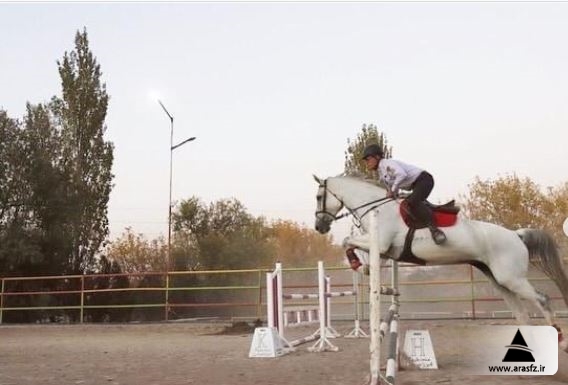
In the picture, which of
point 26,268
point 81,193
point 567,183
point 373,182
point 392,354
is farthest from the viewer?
point 567,183

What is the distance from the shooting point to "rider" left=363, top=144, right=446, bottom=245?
5.82 metres

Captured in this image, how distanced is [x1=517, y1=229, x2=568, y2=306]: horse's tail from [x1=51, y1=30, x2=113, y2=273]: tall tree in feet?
81.2

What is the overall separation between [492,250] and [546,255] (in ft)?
1.98

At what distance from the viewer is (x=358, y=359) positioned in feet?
24.1

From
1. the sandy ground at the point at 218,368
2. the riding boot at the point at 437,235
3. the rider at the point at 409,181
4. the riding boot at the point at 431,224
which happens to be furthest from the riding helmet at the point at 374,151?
the sandy ground at the point at 218,368

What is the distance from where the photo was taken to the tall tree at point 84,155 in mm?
28156

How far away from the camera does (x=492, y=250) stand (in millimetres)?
5840

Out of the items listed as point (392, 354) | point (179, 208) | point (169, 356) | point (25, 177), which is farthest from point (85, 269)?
point (392, 354)

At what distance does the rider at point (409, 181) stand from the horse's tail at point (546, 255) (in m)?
0.97

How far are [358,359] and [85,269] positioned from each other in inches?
925

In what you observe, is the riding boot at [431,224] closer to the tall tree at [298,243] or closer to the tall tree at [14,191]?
the tall tree at [14,191]

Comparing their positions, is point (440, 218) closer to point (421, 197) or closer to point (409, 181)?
point (421, 197)

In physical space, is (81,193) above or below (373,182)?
above

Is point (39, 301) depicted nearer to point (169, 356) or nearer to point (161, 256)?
point (169, 356)
